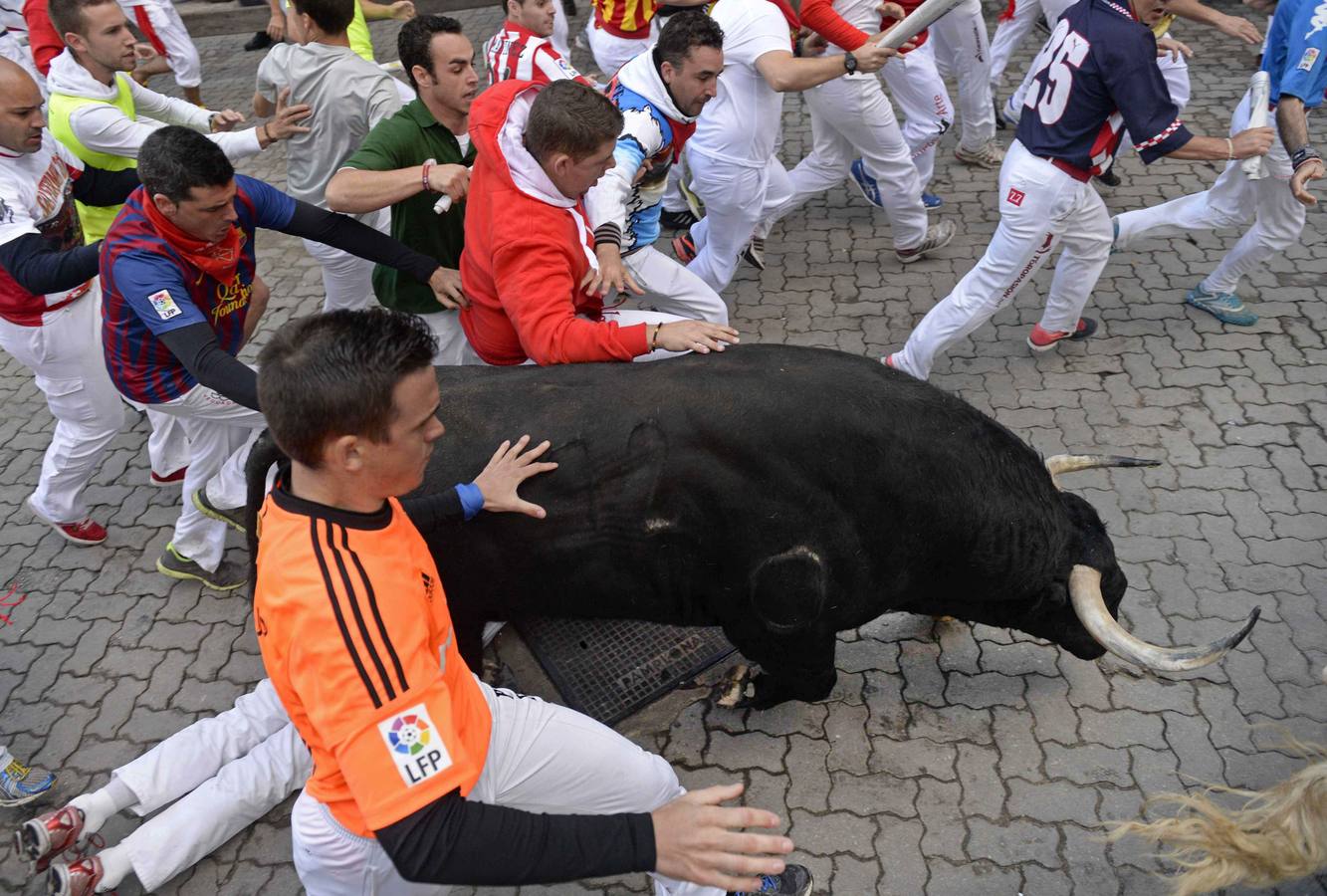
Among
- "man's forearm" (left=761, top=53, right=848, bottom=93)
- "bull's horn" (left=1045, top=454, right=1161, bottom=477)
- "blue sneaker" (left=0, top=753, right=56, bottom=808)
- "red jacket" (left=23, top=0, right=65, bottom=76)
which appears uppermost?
"man's forearm" (left=761, top=53, right=848, bottom=93)

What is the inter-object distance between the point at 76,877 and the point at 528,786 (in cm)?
185

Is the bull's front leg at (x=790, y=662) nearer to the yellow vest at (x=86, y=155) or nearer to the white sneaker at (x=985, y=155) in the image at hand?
the yellow vest at (x=86, y=155)

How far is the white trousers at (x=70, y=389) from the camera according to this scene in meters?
4.34

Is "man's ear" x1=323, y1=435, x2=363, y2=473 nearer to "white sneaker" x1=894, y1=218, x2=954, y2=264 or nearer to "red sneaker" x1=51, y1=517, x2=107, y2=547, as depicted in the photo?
"red sneaker" x1=51, y1=517, x2=107, y2=547

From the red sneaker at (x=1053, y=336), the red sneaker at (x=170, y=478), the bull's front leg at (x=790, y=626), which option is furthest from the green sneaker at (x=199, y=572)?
the red sneaker at (x=1053, y=336)

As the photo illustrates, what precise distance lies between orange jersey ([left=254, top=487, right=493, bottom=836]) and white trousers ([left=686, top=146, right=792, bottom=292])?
364cm

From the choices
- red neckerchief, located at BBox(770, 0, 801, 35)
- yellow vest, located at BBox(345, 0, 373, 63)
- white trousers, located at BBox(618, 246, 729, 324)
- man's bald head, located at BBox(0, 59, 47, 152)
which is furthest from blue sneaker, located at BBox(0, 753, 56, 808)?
red neckerchief, located at BBox(770, 0, 801, 35)

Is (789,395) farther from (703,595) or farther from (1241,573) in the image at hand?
(1241,573)

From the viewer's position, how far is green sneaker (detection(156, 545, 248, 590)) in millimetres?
4625

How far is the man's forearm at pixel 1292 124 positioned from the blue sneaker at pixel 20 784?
6497 millimetres

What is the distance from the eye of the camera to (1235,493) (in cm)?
467

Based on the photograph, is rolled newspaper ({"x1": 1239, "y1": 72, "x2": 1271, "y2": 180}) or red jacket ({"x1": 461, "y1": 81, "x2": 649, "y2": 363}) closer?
red jacket ({"x1": 461, "y1": 81, "x2": 649, "y2": 363})

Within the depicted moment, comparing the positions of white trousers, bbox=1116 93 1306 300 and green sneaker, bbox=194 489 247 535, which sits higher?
white trousers, bbox=1116 93 1306 300

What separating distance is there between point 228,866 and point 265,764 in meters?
0.40
